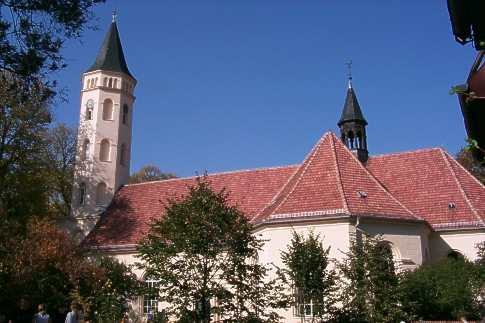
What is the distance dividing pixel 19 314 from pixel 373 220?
1670 centimetres

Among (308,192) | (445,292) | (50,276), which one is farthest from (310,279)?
(50,276)

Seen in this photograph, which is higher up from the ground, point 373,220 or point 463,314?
point 373,220

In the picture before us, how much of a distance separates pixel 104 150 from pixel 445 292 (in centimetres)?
2290

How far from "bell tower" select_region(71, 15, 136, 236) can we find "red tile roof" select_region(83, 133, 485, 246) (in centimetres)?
125

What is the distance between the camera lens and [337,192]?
22.3m

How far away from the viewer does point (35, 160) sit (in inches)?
1226

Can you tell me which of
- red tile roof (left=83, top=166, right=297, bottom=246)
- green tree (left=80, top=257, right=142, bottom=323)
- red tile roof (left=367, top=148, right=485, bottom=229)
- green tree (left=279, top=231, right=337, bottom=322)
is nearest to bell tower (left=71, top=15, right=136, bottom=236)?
red tile roof (left=83, top=166, right=297, bottom=246)

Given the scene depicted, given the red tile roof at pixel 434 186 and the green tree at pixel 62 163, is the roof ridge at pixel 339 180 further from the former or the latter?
the green tree at pixel 62 163

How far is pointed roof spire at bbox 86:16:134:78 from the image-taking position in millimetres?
34844

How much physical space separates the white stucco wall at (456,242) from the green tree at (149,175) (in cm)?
3226

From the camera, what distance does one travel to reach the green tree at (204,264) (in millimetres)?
14797

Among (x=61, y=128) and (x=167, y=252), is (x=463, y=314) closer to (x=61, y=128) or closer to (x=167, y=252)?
(x=167, y=252)

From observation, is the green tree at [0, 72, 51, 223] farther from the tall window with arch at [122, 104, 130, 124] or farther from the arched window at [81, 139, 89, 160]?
the tall window with arch at [122, 104, 130, 124]

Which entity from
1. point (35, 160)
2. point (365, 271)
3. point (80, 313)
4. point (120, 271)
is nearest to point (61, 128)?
point (35, 160)
